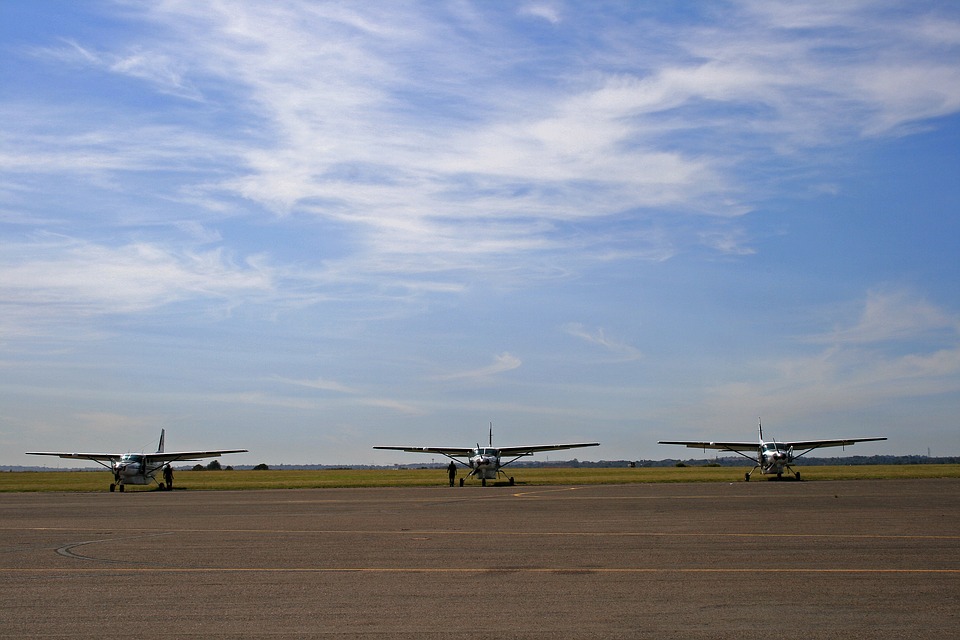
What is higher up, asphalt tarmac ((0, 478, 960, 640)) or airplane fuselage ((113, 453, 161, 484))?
airplane fuselage ((113, 453, 161, 484))

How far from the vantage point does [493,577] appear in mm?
12016

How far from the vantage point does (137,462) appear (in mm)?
55406

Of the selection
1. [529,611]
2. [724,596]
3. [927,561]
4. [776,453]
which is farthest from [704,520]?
[776,453]

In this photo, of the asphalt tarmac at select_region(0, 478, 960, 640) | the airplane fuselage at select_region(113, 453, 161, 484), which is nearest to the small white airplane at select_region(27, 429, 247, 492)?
the airplane fuselage at select_region(113, 453, 161, 484)

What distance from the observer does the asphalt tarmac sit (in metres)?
8.83

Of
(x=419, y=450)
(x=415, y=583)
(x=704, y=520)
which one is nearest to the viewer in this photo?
(x=415, y=583)

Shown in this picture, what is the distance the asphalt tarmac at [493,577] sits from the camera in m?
8.83

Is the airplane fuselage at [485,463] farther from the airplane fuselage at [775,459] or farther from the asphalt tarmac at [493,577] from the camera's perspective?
the asphalt tarmac at [493,577]

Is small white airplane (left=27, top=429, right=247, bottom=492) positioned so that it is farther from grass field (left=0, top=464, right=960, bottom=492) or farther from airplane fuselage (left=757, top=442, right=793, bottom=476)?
airplane fuselage (left=757, top=442, right=793, bottom=476)

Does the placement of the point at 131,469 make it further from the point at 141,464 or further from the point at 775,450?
the point at 775,450

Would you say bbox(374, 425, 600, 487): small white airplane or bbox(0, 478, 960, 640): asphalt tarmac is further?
bbox(374, 425, 600, 487): small white airplane

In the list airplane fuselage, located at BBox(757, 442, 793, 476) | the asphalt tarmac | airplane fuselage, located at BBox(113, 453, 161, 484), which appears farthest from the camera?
airplane fuselage, located at BBox(757, 442, 793, 476)

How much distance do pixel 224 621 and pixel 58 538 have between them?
1131 cm

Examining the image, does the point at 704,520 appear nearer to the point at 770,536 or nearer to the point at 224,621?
the point at 770,536
